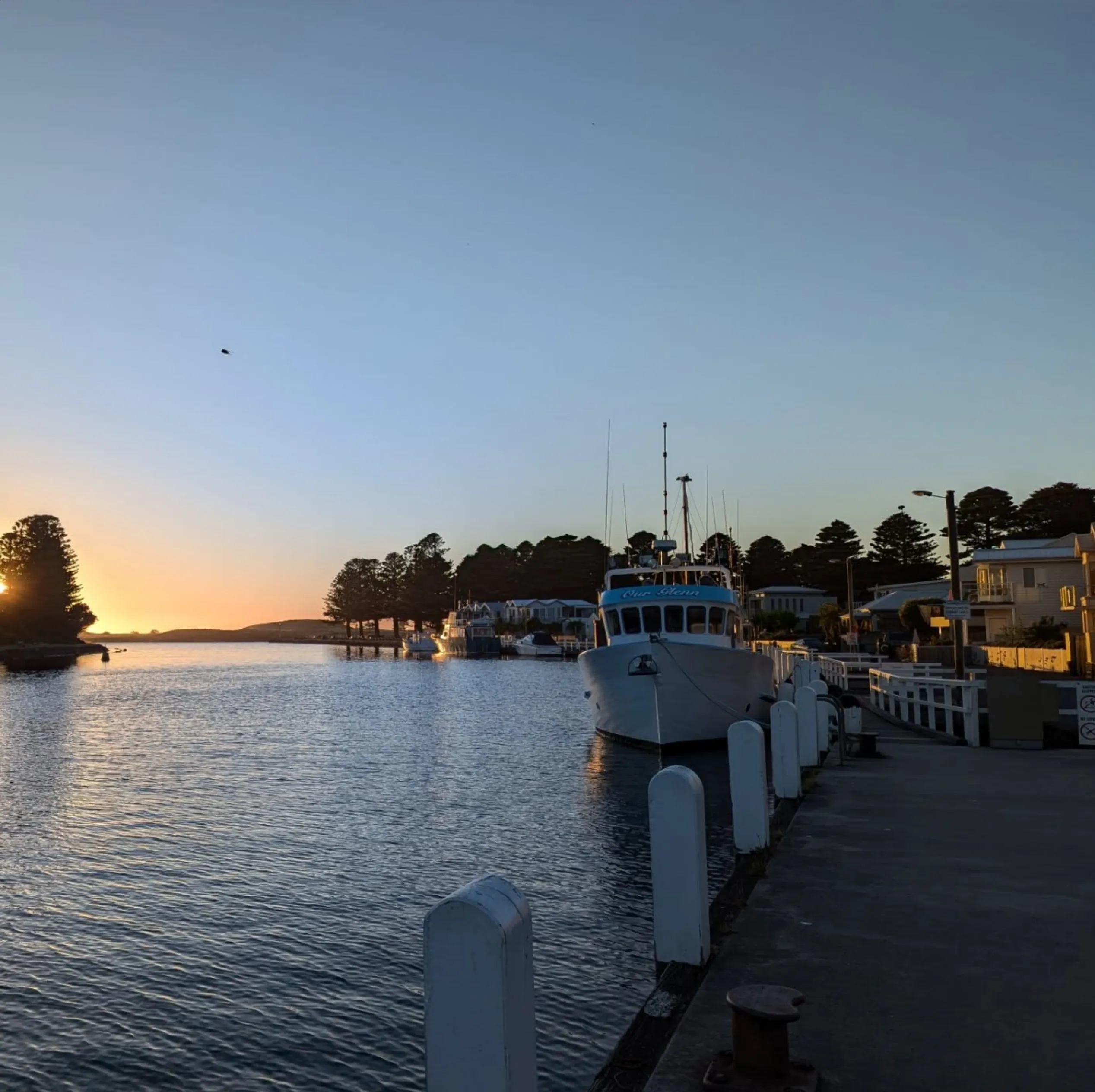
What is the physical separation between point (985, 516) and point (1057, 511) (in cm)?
856

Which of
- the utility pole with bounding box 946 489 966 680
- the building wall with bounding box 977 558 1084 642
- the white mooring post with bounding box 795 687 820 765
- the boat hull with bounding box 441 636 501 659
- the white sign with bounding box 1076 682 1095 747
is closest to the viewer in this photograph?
the white mooring post with bounding box 795 687 820 765

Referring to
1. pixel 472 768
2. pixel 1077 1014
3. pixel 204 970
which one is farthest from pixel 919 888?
pixel 472 768

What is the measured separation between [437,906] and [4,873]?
14582 millimetres

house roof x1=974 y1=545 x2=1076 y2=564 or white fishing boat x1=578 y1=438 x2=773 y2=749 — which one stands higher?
house roof x1=974 y1=545 x2=1076 y2=564

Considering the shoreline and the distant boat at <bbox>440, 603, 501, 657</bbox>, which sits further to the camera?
the distant boat at <bbox>440, 603, 501, 657</bbox>

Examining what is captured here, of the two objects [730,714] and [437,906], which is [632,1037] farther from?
[730,714]

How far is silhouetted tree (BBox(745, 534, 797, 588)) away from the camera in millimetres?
152250

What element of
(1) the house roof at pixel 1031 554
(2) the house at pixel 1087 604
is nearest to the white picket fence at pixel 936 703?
(2) the house at pixel 1087 604

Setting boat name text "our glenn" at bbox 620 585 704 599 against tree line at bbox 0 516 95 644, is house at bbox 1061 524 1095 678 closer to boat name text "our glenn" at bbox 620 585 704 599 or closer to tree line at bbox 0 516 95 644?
boat name text "our glenn" at bbox 620 585 704 599

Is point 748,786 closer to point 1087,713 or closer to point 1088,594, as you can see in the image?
point 1087,713

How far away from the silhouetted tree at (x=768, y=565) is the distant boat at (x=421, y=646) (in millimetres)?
51240

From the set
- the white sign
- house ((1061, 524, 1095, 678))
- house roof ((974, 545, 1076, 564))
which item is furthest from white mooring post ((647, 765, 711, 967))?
house roof ((974, 545, 1076, 564))

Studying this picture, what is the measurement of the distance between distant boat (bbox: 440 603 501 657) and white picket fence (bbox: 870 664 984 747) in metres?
117

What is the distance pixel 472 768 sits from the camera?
26531 millimetres
